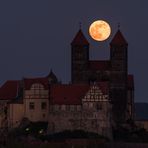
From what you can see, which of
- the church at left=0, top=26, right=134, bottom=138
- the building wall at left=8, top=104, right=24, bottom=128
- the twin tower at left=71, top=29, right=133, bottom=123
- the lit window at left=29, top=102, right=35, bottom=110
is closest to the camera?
the church at left=0, top=26, right=134, bottom=138

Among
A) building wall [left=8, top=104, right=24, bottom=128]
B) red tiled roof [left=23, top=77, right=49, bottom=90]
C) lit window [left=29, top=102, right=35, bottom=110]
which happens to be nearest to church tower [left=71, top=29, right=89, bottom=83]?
red tiled roof [left=23, top=77, right=49, bottom=90]

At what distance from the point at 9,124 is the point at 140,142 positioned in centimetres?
1444

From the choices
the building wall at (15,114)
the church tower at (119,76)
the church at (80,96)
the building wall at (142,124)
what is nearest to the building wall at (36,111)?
the church at (80,96)

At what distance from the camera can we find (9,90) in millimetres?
178125

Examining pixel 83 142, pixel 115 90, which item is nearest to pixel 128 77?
pixel 115 90

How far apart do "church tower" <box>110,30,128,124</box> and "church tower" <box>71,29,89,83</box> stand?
2.62 m

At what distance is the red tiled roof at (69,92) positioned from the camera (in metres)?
172

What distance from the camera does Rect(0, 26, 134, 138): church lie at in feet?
559

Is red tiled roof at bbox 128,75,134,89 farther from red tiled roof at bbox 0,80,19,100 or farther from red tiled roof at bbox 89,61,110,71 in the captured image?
red tiled roof at bbox 0,80,19,100

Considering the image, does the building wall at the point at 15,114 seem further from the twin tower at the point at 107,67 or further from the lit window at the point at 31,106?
the twin tower at the point at 107,67

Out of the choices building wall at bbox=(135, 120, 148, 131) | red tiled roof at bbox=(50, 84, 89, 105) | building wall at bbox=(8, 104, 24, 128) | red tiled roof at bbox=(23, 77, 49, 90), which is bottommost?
building wall at bbox=(135, 120, 148, 131)

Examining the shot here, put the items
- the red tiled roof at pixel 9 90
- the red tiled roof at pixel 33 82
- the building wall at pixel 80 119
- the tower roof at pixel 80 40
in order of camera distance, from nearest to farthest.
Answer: the building wall at pixel 80 119
the red tiled roof at pixel 33 82
the red tiled roof at pixel 9 90
the tower roof at pixel 80 40

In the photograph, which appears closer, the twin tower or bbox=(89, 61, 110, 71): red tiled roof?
the twin tower

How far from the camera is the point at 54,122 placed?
170m
